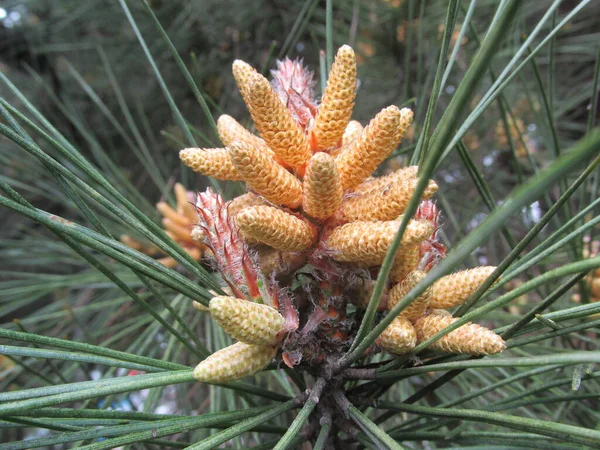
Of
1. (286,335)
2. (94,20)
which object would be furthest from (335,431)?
(94,20)

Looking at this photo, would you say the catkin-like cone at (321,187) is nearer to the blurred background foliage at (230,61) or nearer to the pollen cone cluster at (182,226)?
the pollen cone cluster at (182,226)

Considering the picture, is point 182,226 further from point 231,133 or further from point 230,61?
point 230,61

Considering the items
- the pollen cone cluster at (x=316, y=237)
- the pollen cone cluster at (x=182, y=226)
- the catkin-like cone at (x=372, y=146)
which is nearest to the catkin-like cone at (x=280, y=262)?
the pollen cone cluster at (x=316, y=237)

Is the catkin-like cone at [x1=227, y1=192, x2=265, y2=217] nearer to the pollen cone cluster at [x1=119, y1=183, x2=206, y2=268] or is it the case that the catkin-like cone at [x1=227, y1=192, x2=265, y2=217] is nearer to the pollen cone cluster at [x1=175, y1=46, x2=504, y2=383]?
the pollen cone cluster at [x1=175, y1=46, x2=504, y2=383]

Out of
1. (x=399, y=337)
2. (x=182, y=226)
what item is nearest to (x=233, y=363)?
(x=399, y=337)

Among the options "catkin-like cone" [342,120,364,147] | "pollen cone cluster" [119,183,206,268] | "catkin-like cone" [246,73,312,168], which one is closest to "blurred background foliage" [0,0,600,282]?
"pollen cone cluster" [119,183,206,268]

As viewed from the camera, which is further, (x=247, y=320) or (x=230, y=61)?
(x=230, y=61)
